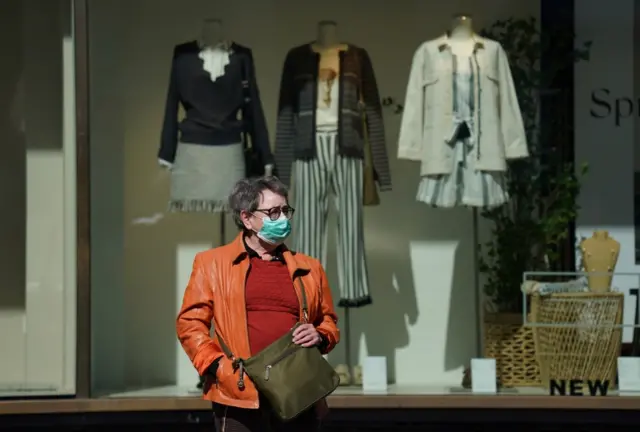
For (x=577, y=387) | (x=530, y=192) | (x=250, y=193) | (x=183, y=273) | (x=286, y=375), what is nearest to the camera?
(x=286, y=375)

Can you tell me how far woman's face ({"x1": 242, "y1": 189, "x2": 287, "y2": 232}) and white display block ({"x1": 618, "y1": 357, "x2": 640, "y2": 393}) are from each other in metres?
2.66

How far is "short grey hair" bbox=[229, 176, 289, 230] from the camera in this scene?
14.3 feet

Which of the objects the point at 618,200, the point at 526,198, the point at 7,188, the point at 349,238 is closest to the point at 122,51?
the point at 7,188

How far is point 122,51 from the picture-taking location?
6.62 m

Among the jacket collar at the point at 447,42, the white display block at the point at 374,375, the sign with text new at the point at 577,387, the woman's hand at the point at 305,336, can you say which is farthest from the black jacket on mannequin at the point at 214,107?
the woman's hand at the point at 305,336

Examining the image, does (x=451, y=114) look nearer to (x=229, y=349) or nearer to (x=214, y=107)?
(x=214, y=107)

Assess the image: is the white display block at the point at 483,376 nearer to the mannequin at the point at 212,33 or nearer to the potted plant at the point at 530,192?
the potted plant at the point at 530,192

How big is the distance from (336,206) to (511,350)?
3.84 feet

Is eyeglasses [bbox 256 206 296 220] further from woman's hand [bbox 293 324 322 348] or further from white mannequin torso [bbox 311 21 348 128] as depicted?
white mannequin torso [bbox 311 21 348 128]

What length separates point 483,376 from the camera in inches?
251

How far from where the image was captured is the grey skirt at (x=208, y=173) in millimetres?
6289

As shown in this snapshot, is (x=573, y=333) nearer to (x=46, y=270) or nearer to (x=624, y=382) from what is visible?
(x=624, y=382)

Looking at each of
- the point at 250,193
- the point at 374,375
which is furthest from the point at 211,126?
the point at 250,193

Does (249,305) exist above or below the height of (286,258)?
below
